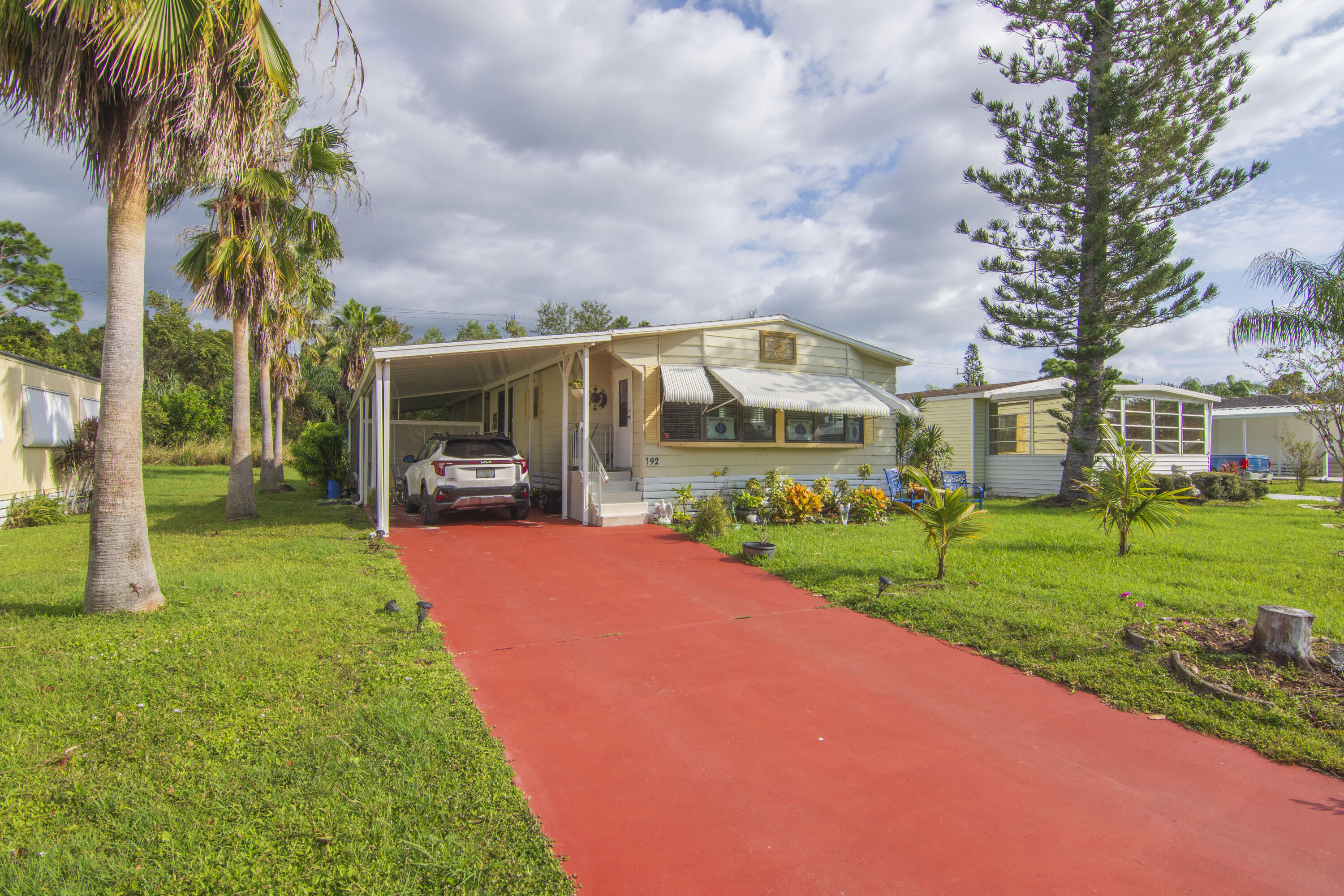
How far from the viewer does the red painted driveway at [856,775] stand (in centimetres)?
260

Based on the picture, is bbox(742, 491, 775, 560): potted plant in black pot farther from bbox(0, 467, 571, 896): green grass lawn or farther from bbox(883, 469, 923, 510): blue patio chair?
bbox(0, 467, 571, 896): green grass lawn

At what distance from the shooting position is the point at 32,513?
37.8 ft

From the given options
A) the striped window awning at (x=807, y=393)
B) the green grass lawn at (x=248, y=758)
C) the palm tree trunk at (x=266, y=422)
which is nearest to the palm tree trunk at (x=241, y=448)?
the palm tree trunk at (x=266, y=422)

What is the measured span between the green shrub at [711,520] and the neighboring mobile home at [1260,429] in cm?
2495

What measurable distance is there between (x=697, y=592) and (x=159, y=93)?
621cm

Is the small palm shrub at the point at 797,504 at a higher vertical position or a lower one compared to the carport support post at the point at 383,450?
lower

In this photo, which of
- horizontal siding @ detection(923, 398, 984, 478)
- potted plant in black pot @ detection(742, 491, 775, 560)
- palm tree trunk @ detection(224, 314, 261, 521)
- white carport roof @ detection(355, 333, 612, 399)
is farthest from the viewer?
horizontal siding @ detection(923, 398, 984, 478)

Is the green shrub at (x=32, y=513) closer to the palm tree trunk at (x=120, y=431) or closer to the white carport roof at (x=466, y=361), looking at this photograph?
the white carport roof at (x=466, y=361)

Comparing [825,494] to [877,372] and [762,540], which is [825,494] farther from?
[877,372]

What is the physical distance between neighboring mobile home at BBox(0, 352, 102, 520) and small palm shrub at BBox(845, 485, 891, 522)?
539 inches

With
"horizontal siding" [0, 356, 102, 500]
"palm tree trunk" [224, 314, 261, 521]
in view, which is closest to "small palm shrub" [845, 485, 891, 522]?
"palm tree trunk" [224, 314, 261, 521]

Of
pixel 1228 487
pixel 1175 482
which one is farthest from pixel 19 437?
pixel 1228 487

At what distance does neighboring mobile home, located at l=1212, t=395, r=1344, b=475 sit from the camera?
25.2m

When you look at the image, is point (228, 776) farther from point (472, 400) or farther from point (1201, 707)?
point (472, 400)
